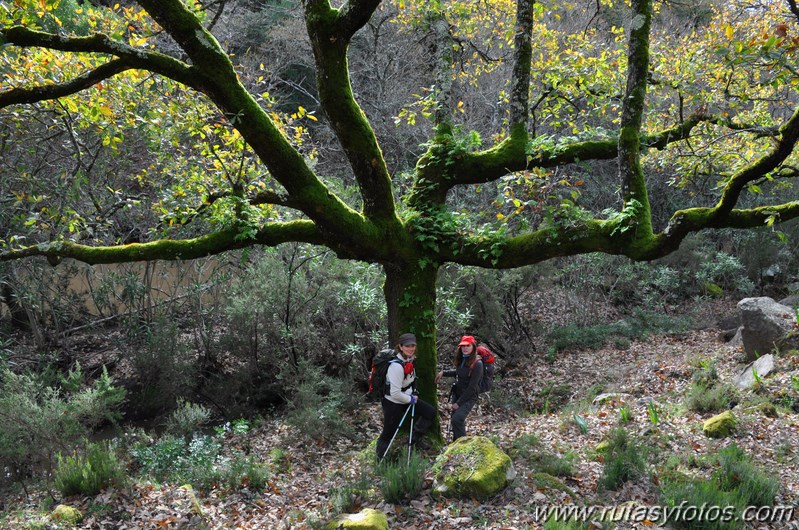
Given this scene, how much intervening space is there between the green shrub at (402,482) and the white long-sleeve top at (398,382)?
76cm

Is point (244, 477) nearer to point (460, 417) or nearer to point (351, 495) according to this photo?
point (351, 495)

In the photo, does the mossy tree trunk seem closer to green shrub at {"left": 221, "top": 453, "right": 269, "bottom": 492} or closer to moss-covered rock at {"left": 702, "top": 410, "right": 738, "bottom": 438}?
green shrub at {"left": 221, "top": 453, "right": 269, "bottom": 492}

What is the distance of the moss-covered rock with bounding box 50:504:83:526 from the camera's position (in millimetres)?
5148

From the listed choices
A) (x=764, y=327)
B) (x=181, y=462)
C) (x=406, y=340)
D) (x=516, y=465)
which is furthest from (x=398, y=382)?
(x=764, y=327)

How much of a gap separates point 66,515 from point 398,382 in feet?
11.2

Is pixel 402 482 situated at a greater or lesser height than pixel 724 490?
greater

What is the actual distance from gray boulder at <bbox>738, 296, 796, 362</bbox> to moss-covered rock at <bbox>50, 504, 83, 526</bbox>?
9921mm

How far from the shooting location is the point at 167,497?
5844 millimetres

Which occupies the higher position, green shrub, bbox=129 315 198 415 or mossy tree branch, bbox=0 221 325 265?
mossy tree branch, bbox=0 221 325 265

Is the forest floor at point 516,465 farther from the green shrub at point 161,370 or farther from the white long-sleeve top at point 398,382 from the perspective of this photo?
the green shrub at point 161,370

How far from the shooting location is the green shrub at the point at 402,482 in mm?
5360

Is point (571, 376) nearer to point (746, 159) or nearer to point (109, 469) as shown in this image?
point (746, 159)

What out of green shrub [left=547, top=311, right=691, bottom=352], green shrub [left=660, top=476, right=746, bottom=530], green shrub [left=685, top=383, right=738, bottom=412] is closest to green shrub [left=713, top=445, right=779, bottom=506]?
green shrub [left=660, top=476, right=746, bottom=530]

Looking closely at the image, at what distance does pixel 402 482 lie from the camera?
17.7ft
